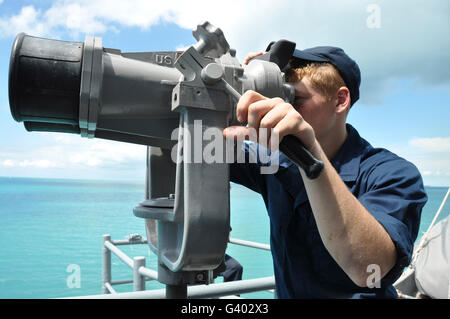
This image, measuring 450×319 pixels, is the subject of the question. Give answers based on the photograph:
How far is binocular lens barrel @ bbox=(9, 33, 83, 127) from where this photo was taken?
2.14 ft

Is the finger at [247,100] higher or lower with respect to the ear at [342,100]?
lower

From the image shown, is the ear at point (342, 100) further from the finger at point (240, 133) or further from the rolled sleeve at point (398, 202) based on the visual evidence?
the finger at point (240, 133)

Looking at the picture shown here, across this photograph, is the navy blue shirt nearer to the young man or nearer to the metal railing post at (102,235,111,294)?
the young man

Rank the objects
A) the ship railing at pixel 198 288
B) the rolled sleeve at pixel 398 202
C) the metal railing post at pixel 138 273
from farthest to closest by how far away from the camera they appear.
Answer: the metal railing post at pixel 138 273, the ship railing at pixel 198 288, the rolled sleeve at pixel 398 202

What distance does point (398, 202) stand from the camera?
0.81 meters

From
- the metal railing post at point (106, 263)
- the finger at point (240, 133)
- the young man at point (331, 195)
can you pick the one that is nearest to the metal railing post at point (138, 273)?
the young man at point (331, 195)

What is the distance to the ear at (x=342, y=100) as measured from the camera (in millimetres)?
1092

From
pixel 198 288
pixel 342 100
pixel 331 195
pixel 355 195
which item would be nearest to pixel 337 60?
pixel 342 100

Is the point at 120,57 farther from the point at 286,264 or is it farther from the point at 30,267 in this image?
the point at 30,267

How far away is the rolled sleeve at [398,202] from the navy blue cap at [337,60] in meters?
0.31

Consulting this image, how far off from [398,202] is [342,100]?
0.40m
